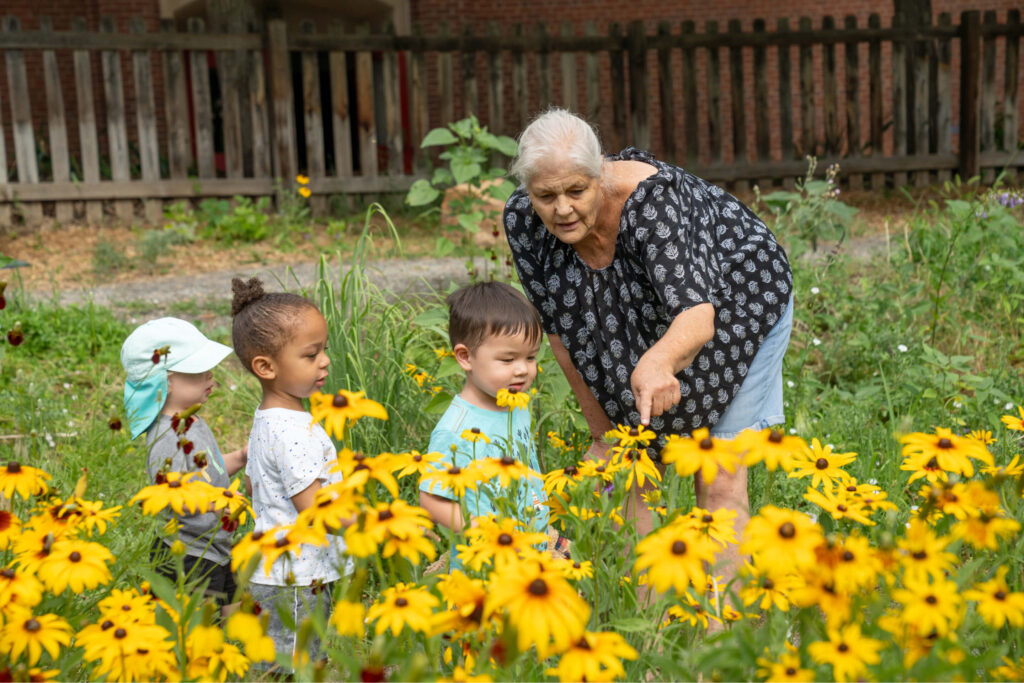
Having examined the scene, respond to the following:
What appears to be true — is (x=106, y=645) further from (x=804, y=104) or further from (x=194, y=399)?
(x=804, y=104)

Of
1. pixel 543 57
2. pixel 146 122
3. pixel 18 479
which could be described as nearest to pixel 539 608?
pixel 18 479

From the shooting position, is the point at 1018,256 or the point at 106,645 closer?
the point at 106,645

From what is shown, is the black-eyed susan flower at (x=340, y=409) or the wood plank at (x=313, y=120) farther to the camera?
the wood plank at (x=313, y=120)

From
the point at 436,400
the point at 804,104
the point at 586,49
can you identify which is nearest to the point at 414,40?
the point at 586,49

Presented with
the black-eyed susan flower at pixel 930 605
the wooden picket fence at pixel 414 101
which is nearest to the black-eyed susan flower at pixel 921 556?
the black-eyed susan flower at pixel 930 605

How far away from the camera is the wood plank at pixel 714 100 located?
10312 millimetres

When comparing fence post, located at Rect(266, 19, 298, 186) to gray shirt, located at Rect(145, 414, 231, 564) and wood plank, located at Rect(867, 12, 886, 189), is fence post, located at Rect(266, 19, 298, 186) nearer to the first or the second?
wood plank, located at Rect(867, 12, 886, 189)

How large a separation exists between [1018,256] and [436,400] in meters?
3.07

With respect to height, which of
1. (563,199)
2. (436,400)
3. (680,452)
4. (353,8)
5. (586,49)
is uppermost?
(353,8)

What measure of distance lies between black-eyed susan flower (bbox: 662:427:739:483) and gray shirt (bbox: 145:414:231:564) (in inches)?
57.8

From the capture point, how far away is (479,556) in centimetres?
152

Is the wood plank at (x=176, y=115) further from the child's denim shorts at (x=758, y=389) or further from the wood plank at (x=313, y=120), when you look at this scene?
the child's denim shorts at (x=758, y=389)

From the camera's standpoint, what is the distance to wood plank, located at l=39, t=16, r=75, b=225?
30.2 feet

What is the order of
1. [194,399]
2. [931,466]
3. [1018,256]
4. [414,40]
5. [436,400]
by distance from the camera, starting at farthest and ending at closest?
1. [414,40]
2. [1018,256]
3. [436,400]
4. [194,399]
5. [931,466]
